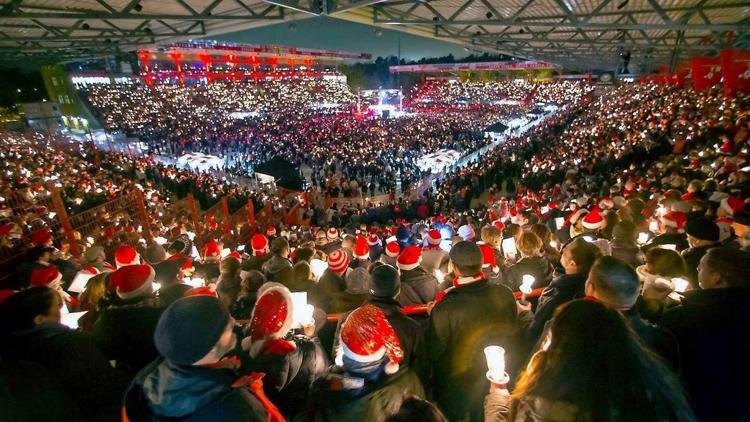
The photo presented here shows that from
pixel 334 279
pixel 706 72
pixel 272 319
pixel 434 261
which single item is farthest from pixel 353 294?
pixel 706 72

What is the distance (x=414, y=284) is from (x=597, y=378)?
2.51 meters

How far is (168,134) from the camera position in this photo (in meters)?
32.4

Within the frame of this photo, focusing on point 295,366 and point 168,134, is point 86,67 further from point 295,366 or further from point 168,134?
point 295,366

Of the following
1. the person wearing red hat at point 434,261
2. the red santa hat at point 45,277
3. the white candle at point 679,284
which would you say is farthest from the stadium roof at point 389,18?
the white candle at point 679,284

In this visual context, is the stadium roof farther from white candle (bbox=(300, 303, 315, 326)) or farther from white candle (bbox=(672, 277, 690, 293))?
white candle (bbox=(672, 277, 690, 293))

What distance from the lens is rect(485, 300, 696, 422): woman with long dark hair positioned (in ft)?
3.77

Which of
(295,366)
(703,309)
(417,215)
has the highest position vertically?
(703,309)

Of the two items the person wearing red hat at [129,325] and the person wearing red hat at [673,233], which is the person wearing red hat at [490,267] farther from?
the person wearing red hat at [129,325]

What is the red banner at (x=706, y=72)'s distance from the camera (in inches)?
634

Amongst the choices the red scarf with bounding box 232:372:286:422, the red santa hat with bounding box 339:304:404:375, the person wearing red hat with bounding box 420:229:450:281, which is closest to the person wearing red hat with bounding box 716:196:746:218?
the person wearing red hat with bounding box 420:229:450:281

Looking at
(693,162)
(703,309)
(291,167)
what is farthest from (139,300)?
(291,167)

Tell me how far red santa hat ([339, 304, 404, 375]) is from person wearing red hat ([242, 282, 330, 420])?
60 cm

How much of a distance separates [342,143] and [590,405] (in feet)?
93.6

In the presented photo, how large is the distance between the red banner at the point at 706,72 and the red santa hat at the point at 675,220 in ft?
56.0
